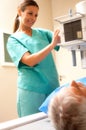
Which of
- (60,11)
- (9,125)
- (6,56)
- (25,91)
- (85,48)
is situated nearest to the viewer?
(9,125)

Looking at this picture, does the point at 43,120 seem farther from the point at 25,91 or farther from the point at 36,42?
the point at 36,42

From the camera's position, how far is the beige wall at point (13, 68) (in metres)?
2.46

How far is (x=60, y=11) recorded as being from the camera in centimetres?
316

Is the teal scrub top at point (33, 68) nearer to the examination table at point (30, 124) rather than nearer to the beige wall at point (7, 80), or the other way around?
the examination table at point (30, 124)

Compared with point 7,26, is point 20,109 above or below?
below

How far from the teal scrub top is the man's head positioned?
0.72 m

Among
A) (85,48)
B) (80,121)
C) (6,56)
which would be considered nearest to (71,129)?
(80,121)

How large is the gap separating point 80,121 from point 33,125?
16.9 inches

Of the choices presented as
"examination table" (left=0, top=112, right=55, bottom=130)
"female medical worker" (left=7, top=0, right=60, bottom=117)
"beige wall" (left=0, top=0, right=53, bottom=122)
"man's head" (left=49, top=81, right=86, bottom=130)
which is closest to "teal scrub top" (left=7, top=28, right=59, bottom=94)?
"female medical worker" (left=7, top=0, right=60, bottom=117)

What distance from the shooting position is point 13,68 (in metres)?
2.62

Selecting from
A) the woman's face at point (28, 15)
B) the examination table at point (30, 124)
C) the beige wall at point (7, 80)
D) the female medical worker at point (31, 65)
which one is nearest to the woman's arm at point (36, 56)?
the female medical worker at point (31, 65)

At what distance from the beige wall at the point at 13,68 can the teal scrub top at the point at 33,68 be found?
0.95 m

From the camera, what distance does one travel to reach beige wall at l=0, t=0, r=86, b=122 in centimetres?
246

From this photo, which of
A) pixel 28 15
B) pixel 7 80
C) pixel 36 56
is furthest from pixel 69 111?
pixel 7 80
